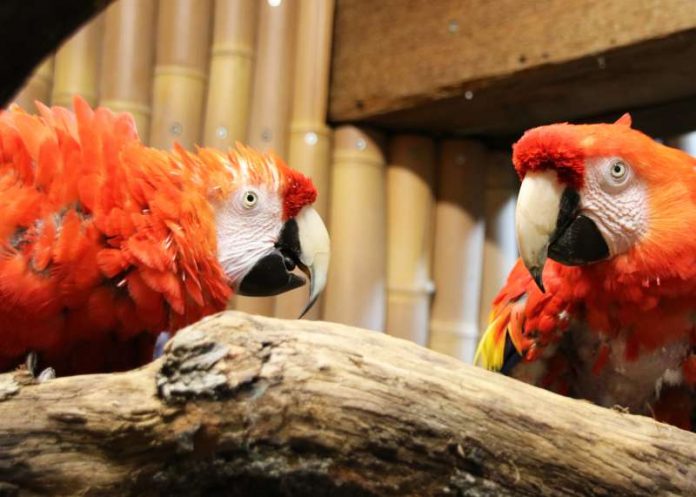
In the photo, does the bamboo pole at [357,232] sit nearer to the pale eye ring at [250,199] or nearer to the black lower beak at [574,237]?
the pale eye ring at [250,199]

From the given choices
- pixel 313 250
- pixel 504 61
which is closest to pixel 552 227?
pixel 313 250

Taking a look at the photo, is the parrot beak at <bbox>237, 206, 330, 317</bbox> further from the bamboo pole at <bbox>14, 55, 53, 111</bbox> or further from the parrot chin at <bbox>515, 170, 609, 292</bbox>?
the bamboo pole at <bbox>14, 55, 53, 111</bbox>

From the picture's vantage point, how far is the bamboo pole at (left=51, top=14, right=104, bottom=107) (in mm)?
1709

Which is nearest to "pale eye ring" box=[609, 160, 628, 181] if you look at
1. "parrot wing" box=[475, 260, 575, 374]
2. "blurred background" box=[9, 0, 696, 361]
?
"parrot wing" box=[475, 260, 575, 374]

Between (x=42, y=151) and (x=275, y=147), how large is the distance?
0.69 meters

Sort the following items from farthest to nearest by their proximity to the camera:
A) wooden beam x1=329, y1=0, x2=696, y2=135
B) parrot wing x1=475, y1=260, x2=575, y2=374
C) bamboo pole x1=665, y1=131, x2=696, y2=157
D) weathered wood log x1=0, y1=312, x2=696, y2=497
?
1. bamboo pole x1=665, y1=131, x2=696, y2=157
2. wooden beam x1=329, y1=0, x2=696, y2=135
3. parrot wing x1=475, y1=260, x2=575, y2=374
4. weathered wood log x1=0, y1=312, x2=696, y2=497

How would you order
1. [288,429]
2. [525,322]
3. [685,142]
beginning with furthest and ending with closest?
[685,142] → [525,322] → [288,429]

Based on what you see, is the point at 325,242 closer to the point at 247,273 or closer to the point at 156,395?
the point at 247,273

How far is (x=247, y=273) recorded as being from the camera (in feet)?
3.98

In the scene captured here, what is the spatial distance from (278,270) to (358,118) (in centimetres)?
61

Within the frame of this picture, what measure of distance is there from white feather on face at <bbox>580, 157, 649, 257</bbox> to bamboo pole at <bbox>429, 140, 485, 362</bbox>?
0.66 m

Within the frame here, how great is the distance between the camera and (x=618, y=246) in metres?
1.10

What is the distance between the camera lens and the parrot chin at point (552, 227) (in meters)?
1.09

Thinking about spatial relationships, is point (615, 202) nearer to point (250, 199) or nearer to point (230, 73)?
point (250, 199)
